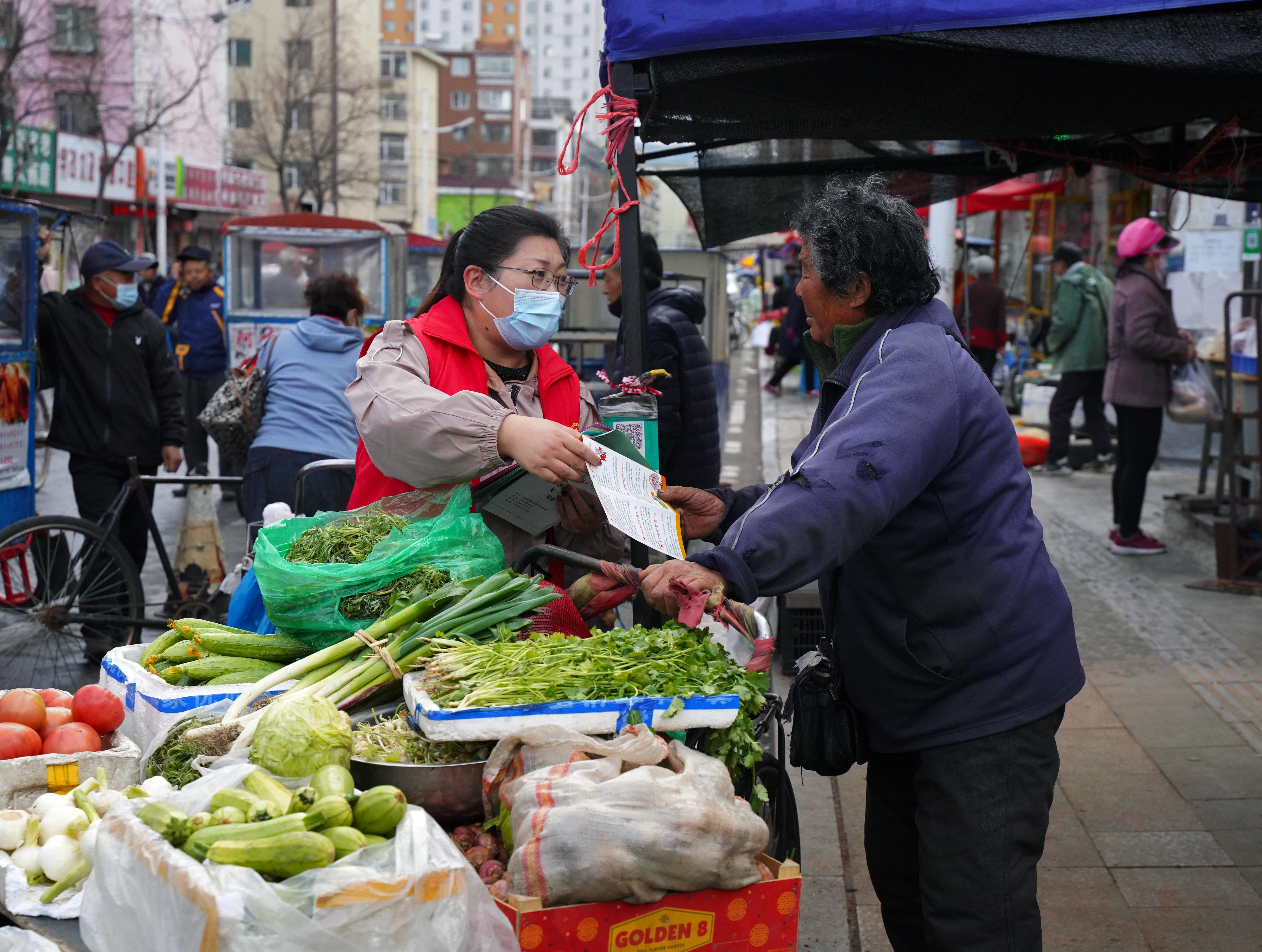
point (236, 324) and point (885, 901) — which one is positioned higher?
point (236, 324)

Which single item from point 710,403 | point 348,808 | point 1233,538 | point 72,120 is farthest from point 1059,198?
point 72,120

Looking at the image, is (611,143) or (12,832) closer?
(12,832)

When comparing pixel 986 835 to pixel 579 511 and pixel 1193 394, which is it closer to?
pixel 579 511

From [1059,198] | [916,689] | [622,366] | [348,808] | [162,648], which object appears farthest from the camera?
[1059,198]

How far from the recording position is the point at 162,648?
3.04 m

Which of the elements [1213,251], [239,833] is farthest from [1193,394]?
[239,833]

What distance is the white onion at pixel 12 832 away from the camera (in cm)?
242

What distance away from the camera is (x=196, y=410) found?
40.5ft

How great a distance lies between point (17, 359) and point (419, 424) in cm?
512

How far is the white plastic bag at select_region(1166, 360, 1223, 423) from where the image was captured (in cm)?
895

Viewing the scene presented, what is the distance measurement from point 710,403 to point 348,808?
474cm

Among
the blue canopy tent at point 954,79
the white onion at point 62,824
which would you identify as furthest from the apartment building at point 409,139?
the white onion at point 62,824

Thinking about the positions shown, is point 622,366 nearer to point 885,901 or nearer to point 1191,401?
point 885,901

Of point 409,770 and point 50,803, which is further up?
point 409,770
